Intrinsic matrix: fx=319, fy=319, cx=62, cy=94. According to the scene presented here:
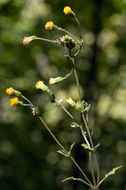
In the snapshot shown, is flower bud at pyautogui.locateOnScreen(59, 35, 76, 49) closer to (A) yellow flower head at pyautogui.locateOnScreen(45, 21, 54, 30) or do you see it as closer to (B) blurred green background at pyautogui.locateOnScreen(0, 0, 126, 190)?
(A) yellow flower head at pyautogui.locateOnScreen(45, 21, 54, 30)

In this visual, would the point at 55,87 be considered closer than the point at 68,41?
No

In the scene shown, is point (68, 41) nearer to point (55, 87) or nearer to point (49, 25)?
point (49, 25)

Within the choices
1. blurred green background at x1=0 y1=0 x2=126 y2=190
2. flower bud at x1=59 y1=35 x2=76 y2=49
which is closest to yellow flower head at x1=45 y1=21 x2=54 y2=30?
flower bud at x1=59 y1=35 x2=76 y2=49

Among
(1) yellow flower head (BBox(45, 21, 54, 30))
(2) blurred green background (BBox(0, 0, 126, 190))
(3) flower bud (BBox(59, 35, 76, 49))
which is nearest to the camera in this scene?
(3) flower bud (BBox(59, 35, 76, 49))

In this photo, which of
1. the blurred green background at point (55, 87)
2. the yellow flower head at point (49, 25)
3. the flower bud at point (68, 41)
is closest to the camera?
the flower bud at point (68, 41)

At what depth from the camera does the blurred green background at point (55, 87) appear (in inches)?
162

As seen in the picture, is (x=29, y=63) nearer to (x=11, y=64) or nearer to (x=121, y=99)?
(x=11, y=64)

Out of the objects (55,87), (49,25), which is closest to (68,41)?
(49,25)

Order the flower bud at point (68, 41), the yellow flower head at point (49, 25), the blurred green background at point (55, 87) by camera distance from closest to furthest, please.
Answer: the flower bud at point (68, 41) < the yellow flower head at point (49, 25) < the blurred green background at point (55, 87)

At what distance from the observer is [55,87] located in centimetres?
460

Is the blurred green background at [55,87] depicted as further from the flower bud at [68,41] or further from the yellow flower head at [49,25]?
the flower bud at [68,41]

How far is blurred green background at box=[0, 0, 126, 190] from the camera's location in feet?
13.5

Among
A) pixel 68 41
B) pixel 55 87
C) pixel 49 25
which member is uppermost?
pixel 55 87

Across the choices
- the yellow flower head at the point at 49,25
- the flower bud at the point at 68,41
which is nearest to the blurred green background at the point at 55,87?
the yellow flower head at the point at 49,25
